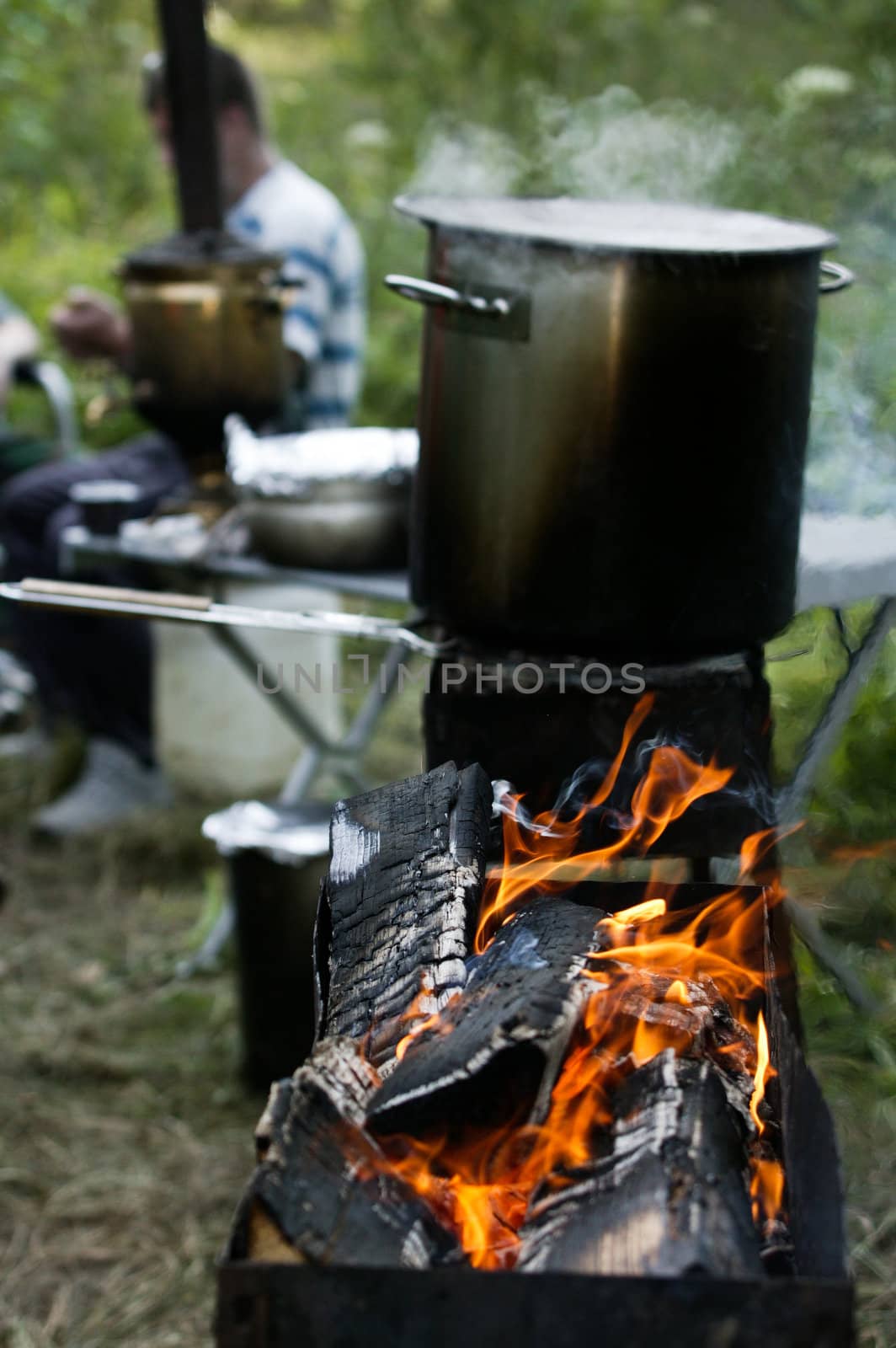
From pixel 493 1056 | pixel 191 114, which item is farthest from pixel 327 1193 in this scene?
pixel 191 114

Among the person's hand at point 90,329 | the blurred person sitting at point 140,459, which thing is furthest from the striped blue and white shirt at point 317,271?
the person's hand at point 90,329

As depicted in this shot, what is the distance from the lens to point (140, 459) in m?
4.30

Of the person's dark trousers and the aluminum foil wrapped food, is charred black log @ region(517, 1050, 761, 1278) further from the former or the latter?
the person's dark trousers

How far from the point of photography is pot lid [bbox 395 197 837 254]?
2053mm

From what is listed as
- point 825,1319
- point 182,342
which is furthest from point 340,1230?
point 182,342

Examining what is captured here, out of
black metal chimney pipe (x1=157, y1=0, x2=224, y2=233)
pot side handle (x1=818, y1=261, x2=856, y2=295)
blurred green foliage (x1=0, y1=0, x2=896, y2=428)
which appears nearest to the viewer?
pot side handle (x1=818, y1=261, x2=856, y2=295)

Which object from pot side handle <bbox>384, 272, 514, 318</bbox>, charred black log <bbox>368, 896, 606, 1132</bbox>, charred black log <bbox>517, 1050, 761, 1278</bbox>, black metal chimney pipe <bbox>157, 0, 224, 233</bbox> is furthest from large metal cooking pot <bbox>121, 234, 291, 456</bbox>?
charred black log <bbox>517, 1050, 761, 1278</bbox>

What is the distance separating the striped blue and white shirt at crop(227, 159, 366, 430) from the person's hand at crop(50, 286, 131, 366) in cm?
45

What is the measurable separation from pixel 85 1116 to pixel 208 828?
26.4 inches

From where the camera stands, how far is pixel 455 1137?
4.37 ft

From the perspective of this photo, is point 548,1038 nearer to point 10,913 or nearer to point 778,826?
point 778,826

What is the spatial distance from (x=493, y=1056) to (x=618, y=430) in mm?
977

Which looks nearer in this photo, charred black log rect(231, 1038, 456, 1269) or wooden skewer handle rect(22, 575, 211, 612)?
charred black log rect(231, 1038, 456, 1269)

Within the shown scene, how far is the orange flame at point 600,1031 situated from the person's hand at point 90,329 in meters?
2.77
